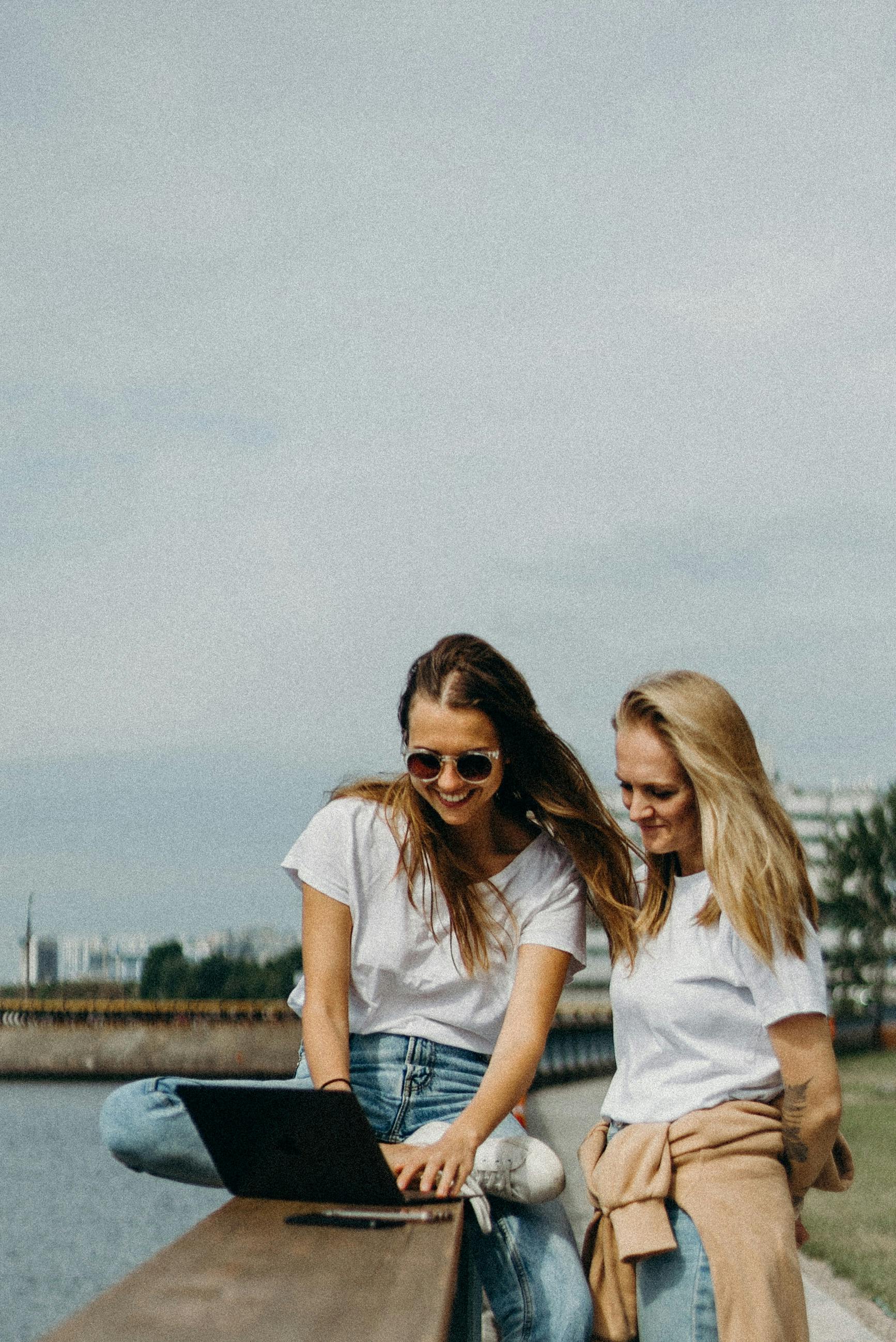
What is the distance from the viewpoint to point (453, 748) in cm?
342

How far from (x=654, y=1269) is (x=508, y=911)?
2.72ft

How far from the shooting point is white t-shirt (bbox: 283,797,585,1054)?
3389mm

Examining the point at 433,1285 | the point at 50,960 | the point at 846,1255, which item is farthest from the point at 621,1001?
the point at 50,960

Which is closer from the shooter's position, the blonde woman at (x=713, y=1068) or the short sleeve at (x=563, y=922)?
the blonde woman at (x=713, y=1068)

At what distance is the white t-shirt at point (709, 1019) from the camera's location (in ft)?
9.56

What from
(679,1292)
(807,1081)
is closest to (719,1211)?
(679,1292)

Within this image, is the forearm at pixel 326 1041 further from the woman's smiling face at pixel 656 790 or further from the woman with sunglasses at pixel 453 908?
the woman's smiling face at pixel 656 790

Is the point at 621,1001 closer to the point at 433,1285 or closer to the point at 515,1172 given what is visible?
the point at 515,1172

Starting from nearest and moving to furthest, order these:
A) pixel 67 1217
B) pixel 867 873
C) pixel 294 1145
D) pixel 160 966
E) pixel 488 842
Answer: pixel 294 1145, pixel 488 842, pixel 67 1217, pixel 867 873, pixel 160 966

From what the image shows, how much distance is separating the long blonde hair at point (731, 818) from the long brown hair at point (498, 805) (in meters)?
0.28

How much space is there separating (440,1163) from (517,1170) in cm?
17

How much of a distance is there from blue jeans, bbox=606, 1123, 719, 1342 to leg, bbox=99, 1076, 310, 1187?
0.79 m

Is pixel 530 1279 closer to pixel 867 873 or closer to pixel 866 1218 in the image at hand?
pixel 866 1218

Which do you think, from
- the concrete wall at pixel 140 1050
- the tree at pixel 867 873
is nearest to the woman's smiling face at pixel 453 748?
the tree at pixel 867 873
